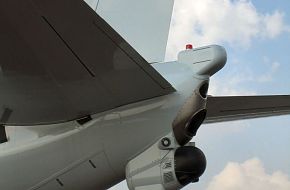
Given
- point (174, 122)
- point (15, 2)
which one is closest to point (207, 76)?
point (174, 122)

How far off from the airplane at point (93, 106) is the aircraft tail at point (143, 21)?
7cm

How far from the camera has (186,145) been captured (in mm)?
4906

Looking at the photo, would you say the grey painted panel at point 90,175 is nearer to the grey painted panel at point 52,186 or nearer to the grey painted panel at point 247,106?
the grey painted panel at point 52,186

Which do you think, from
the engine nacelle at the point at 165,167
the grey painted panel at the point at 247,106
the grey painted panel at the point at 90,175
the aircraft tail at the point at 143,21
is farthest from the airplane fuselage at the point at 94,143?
the grey painted panel at the point at 247,106

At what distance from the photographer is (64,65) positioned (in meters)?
4.00

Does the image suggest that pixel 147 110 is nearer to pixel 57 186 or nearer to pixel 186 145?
pixel 186 145

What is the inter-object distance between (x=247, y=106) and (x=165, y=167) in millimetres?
2063

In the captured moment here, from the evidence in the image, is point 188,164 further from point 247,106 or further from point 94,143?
point 247,106

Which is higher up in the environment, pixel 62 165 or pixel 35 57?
pixel 35 57

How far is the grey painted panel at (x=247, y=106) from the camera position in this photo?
6.06 meters

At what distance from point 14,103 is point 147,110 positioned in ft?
4.45

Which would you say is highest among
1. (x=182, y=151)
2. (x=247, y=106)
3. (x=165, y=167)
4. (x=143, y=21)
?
(x=143, y=21)

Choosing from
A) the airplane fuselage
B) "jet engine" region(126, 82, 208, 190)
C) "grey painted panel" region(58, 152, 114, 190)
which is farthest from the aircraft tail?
"grey painted panel" region(58, 152, 114, 190)

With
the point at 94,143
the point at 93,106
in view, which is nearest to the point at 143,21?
the point at 93,106
